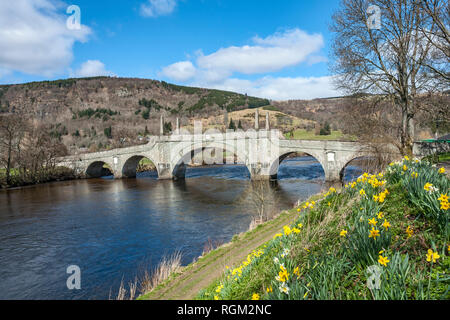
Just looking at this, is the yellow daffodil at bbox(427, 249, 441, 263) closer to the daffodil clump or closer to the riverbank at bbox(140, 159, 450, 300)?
the riverbank at bbox(140, 159, 450, 300)

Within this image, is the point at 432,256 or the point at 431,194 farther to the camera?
the point at 431,194

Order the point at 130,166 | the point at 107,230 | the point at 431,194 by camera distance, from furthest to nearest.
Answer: the point at 130,166 < the point at 107,230 < the point at 431,194

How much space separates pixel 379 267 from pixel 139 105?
165 meters

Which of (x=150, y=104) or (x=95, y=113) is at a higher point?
(x=150, y=104)

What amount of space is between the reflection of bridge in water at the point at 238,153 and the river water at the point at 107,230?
3.08 m

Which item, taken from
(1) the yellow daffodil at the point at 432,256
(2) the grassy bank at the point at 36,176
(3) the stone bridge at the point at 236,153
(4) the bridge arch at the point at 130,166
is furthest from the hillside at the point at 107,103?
(1) the yellow daffodil at the point at 432,256

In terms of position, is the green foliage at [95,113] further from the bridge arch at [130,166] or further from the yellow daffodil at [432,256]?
the yellow daffodil at [432,256]

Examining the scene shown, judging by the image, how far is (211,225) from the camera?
16.6 m

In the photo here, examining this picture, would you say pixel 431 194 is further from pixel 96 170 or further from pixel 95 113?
pixel 95 113

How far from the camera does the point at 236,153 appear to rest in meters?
34.4

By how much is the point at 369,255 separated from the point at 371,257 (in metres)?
0.21

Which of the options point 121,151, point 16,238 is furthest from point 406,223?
point 121,151

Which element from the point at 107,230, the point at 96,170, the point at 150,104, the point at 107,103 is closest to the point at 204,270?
the point at 107,230

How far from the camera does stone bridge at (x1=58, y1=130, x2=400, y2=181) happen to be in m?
27.4
